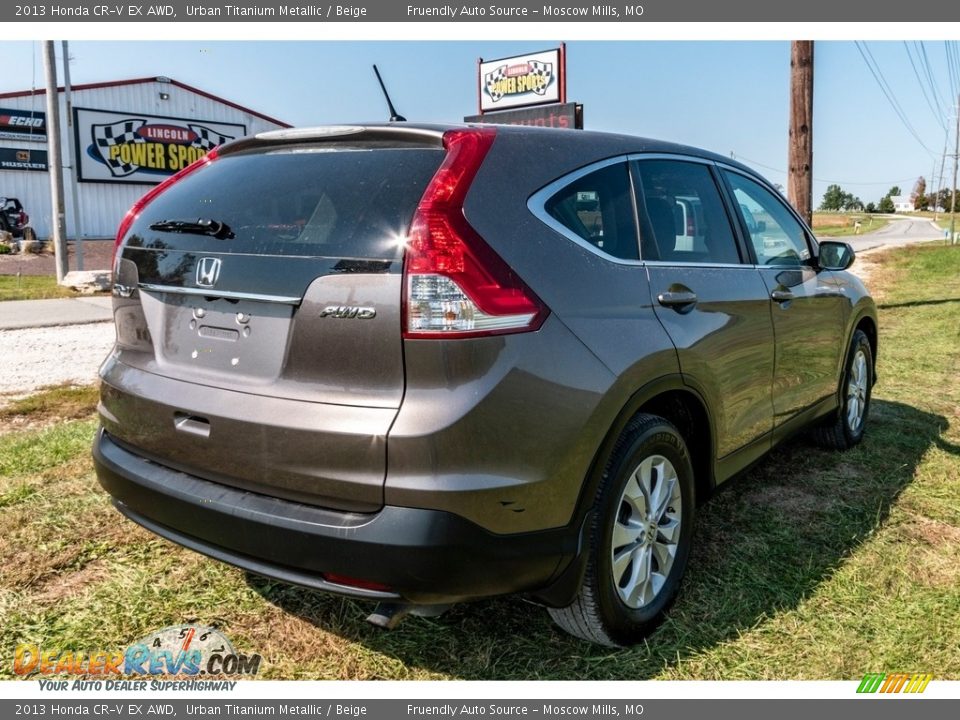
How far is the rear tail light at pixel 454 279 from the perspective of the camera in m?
2.06

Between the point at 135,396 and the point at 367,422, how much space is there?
3.10ft

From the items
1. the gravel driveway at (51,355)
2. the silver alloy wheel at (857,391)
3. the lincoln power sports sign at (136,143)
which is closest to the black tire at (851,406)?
the silver alloy wheel at (857,391)

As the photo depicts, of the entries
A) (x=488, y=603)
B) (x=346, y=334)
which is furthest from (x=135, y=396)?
(x=488, y=603)

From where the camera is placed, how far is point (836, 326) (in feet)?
14.5

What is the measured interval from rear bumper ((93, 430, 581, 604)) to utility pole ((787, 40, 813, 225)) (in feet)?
35.5


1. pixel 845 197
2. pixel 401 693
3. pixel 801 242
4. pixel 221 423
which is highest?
pixel 845 197

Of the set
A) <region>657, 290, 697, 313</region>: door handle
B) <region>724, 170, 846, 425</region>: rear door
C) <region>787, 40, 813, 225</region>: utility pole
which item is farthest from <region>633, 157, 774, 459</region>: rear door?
<region>787, 40, 813, 225</region>: utility pole

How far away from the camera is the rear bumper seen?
2.05 metres

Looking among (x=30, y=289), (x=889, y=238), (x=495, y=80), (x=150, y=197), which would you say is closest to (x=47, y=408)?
(x=150, y=197)

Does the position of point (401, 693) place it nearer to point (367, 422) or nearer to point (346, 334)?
point (367, 422)

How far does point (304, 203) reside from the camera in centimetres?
236

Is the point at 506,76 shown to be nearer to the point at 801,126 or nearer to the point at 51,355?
the point at 801,126

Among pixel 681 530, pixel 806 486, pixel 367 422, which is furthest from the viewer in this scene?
pixel 806 486

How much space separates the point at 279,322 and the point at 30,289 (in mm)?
14579
